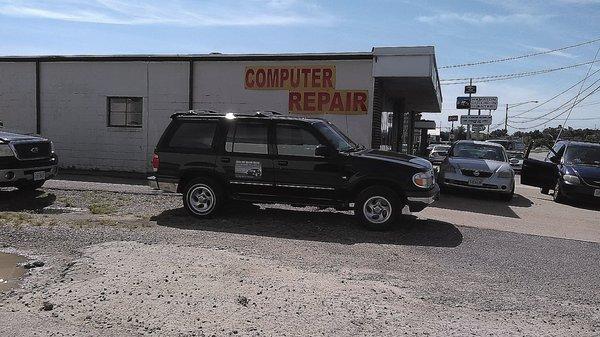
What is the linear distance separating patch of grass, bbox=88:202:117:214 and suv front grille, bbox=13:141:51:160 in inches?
72.4

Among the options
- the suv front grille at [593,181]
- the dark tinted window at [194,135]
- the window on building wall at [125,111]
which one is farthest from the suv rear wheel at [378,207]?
the window on building wall at [125,111]

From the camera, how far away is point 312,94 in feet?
46.4

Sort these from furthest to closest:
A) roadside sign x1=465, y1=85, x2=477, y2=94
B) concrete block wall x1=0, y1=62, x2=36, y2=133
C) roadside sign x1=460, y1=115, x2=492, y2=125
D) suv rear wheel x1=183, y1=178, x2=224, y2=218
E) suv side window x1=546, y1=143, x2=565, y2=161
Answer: roadside sign x1=465, y1=85, x2=477, y2=94 < roadside sign x1=460, y1=115, x2=492, y2=125 < concrete block wall x1=0, y1=62, x2=36, y2=133 < suv side window x1=546, y1=143, x2=565, y2=161 < suv rear wheel x1=183, y1=178, x2=224, y2=218

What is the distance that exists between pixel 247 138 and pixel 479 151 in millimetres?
7899

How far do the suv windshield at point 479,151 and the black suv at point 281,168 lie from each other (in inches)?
232

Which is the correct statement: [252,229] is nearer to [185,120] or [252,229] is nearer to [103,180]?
[185,120]

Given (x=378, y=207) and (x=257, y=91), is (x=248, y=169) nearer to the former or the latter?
(x=378, y=207)

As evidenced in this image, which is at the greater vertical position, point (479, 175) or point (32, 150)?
point (32, 150)

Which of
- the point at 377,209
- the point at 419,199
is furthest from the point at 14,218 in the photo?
the point at 419,199

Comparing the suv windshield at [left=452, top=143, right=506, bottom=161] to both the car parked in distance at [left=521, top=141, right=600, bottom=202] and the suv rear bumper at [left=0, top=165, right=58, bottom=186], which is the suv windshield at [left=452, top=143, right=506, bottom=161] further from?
the suv rear bumper at [left=0, top=165, right=58, bottom=186]

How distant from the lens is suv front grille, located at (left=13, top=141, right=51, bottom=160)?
10367 millimetres

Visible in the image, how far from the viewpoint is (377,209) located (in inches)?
322

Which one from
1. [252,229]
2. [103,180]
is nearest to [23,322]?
[252,229]

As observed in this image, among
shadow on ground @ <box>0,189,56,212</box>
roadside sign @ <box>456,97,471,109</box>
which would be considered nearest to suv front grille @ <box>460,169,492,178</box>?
shadow on ground @ <box>0,189,56,212</box>
